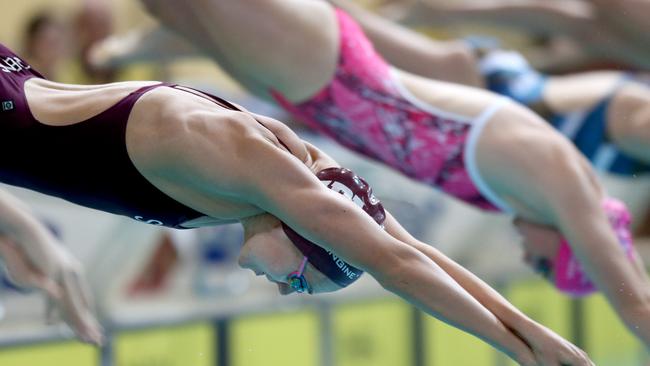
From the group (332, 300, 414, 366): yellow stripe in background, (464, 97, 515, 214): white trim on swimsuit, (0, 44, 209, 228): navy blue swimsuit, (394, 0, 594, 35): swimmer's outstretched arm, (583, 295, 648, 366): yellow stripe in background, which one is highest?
(0, 44, 209, 228): navy blue swimsuit

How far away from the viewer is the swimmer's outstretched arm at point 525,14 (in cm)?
327

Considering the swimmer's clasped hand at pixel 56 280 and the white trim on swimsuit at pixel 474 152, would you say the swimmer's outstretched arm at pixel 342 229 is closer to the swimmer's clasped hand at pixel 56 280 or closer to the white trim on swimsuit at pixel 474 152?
the swimmer's clasped hand at pixel 56 280

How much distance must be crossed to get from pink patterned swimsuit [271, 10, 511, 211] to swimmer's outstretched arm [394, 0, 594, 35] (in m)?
0.54

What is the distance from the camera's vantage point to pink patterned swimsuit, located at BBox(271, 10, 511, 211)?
280cm

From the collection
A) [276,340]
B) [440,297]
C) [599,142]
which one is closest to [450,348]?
[276,340]

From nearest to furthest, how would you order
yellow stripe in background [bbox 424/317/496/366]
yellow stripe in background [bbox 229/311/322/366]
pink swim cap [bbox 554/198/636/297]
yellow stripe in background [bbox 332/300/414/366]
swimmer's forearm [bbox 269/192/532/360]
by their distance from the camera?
swimmer's forearm [bbox 269/192/532/360]
pink swim cap [bbox 554/198/636/297]
yellow stripe in background [bbox 229/311/322/366]
yellow stripe in background [bbox 332/300/414/366]
yellow stripe in background [bbox 424/317/496/366]

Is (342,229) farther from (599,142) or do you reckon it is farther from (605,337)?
(605,337)

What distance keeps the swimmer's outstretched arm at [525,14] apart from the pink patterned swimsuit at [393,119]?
1.78 ft

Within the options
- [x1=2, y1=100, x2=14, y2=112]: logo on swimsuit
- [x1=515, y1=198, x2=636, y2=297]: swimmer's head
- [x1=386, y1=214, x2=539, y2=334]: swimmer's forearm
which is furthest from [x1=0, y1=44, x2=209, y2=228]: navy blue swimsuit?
[x1=515, y1=198, x2=636, y2=297]: swimmer's head

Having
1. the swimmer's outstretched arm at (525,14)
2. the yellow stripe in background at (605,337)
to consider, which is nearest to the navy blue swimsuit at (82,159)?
the swimmer's outstretched arm at (525,14)

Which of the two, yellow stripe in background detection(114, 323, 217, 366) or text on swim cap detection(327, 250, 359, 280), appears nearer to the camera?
text on swim cap detection(327, 250, 359, 280)

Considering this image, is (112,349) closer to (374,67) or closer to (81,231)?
(81,231)

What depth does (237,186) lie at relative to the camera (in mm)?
1806

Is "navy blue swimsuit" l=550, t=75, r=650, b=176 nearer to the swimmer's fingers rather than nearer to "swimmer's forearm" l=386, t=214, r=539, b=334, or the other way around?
"swimmer's forearm" l=386, t=214, r=539, b=334
